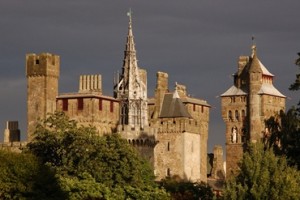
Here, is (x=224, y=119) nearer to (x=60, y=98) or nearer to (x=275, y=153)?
(x=60, y=98)

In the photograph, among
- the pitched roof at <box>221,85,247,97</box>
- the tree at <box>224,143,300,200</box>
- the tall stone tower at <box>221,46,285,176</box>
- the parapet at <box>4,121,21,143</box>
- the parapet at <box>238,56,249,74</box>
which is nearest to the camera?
the tree at <box>224,143,300,200</box>

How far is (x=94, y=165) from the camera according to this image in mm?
115312

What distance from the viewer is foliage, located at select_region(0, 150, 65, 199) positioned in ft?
350

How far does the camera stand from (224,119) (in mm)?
176750

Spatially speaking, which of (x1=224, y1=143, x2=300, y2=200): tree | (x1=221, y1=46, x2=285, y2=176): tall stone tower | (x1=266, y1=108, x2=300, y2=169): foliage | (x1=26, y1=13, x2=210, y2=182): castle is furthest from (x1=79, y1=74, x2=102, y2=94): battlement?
(x1=224, y1=143, x2=300, y2=200): tree

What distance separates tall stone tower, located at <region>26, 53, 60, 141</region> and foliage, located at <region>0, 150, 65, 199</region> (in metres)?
32.4

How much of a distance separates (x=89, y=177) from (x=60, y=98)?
33.8m

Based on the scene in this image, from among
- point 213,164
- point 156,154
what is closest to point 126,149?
point 156,154

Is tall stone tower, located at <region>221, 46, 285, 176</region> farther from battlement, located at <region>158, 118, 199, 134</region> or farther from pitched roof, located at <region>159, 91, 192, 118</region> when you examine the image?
battlement, located at <region>158, 118, 199, 134</region>

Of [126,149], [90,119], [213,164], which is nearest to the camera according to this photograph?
[126,149]

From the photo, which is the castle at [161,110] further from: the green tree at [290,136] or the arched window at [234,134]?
the green tree at [290,136]

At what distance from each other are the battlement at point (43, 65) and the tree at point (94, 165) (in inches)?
847

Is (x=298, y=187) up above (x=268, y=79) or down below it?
below

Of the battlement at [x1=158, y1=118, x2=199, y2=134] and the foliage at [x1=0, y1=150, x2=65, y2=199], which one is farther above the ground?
the battlement at [x1=158, y1=118, x2=199, y2=134]
